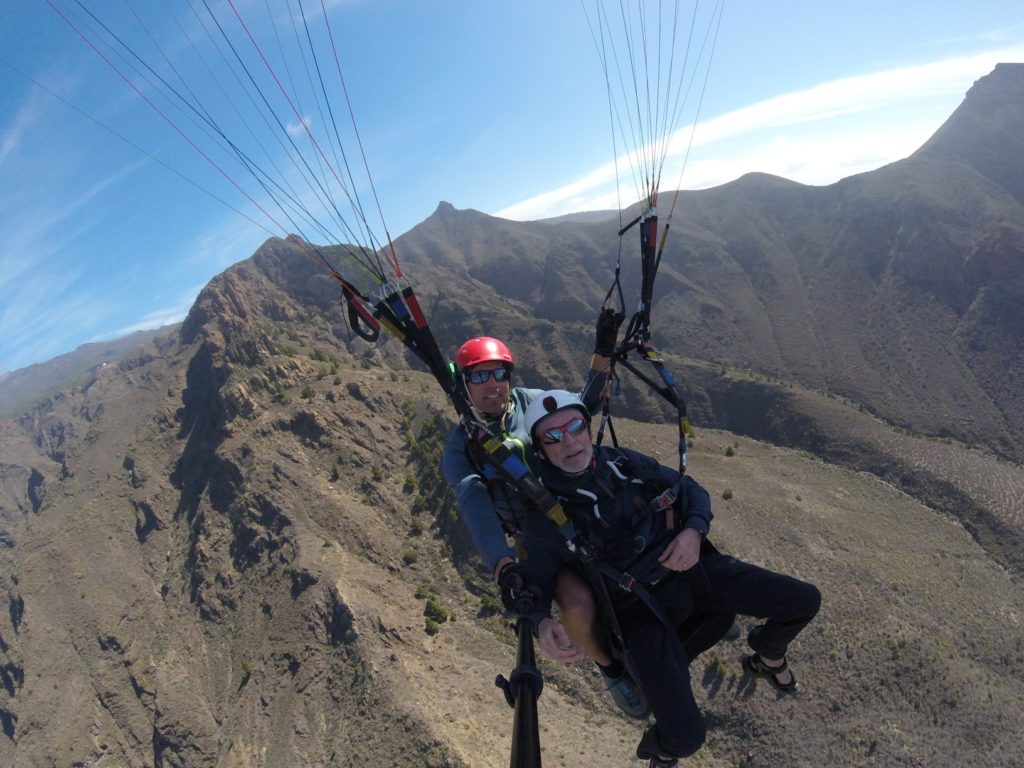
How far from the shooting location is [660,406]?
247 ft

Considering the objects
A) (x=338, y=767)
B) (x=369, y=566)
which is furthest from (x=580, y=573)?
(x=369, y=566)

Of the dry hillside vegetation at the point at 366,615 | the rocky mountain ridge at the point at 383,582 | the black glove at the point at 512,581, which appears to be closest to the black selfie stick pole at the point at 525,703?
the black glove at the point at 512,581

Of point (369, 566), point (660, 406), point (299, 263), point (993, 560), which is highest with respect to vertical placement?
point (299, 263)

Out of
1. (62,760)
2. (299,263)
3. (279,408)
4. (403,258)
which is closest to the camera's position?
(62,760)

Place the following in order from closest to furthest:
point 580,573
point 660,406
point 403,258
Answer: point 580,573 < point 660,406 < point 403,258

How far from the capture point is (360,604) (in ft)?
102

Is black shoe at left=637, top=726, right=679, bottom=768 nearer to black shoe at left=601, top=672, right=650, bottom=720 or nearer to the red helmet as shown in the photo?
black shoe at left=601, top=672, right=650, bottom=720

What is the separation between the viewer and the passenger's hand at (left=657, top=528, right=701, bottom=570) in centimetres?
509

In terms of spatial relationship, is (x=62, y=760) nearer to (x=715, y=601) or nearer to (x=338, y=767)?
(x=338, y=767)

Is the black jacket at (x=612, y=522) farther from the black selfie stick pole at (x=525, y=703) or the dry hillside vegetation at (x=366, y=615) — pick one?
the dry hillside vegetation at (x=366, y=615)

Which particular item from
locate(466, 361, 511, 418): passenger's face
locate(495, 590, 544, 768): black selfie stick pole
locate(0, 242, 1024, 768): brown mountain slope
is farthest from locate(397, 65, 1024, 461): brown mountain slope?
A: locate(495, 590, 544, 768): black selfie stick pole

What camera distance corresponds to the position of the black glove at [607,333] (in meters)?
7.98

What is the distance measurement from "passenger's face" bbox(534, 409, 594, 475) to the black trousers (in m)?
1.35

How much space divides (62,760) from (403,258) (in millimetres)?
112426
